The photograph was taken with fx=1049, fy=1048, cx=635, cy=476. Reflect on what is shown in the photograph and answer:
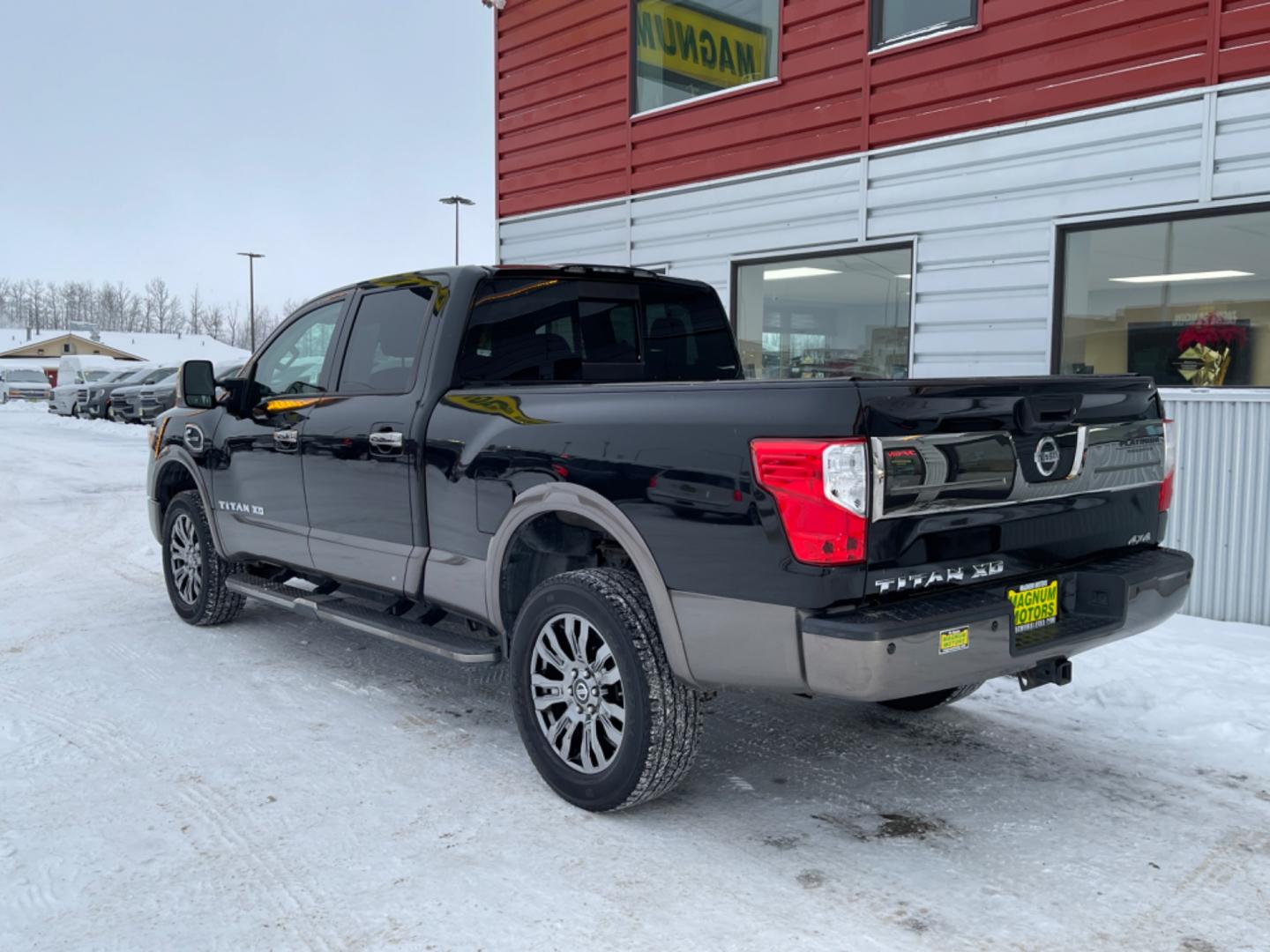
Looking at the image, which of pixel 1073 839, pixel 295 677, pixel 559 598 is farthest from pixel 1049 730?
pixel 295 677

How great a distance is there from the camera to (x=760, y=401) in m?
3.09

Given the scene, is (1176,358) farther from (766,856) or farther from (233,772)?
(233,772)

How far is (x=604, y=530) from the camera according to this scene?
144 inches

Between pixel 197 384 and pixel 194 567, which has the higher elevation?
pixel 197 384

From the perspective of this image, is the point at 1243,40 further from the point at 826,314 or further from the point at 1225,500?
the point at 826,314

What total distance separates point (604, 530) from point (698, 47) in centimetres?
704

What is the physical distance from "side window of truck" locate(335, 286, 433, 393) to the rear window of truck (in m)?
0.30

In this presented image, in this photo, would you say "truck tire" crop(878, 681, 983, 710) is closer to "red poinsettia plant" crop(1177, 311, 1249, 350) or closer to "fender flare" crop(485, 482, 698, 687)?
"fender flare" crop(485, 482, 698, 687)

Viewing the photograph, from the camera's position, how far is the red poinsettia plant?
20.6 ft

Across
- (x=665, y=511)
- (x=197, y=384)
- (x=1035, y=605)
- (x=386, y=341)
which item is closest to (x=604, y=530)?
(x=665, y=511)

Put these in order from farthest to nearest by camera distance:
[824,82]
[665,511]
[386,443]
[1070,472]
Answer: [824,82], [386,443], [1070,472], [665,511]

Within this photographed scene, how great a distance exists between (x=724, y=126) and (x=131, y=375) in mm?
28359

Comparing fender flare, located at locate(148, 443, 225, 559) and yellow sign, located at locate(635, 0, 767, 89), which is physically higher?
yellow sign, located at locate(635, 0, 767, 89)

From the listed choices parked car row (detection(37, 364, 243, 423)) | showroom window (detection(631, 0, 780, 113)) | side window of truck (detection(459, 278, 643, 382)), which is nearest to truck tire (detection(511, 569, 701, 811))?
side window of truck (detection(459, 278, 643, 382))
